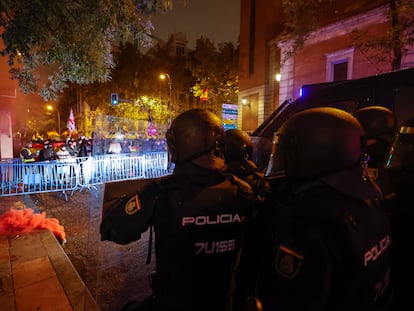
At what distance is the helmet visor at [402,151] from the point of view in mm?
2209

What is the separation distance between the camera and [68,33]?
4.75 m

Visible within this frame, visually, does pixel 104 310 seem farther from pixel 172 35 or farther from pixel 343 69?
pixel 172 35

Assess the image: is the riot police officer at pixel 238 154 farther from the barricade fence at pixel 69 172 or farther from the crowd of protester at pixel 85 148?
the crowd of protester at pixel 85 148

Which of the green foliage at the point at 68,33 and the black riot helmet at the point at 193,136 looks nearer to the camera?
the black riot helmet at the point at 193,136

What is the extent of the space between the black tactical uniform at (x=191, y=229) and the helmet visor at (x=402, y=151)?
1.31 meters

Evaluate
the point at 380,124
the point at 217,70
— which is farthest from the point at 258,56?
the point at 380,124

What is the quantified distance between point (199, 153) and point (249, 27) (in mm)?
22157

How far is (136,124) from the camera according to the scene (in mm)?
17656

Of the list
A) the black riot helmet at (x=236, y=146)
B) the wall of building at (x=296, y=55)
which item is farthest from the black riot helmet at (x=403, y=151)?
the wall of building at (x=296, y=55)

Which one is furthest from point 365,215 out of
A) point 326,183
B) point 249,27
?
point 249,27

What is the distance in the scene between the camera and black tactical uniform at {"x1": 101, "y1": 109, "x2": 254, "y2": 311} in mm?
1598

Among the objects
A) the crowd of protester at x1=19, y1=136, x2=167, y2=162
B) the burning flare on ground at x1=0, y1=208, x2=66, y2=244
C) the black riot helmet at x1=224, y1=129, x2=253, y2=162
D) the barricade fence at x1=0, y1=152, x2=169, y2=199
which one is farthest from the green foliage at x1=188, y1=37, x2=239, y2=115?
the black riot helmet at x1=224, y1=129, x2=253, y2=162

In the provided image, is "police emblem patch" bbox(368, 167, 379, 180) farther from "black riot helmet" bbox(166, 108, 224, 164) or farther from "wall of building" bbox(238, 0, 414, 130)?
"wall of building" bbox(238, 0, 414, 130)

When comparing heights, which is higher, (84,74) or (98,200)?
(84,74)
